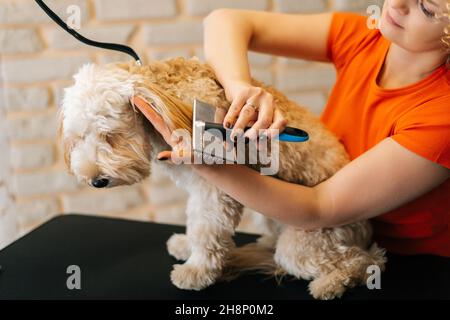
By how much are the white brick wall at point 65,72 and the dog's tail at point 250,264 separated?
55 centimetres

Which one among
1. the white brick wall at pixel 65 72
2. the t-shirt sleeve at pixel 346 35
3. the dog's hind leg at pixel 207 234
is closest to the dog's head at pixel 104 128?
the dog's hind leg at pixel 207 234

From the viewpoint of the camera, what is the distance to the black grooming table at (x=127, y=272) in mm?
832

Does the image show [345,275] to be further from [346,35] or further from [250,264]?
[346,35]

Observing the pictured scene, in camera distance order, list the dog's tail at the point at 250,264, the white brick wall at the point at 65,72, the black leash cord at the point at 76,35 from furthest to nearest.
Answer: the white brick wall at the point at 65,72 → the dog's tail at the point at 250,264 → the black leash cord at the point at 76,35

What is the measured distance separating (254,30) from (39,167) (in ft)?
2.57

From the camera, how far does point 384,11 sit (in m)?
0.76

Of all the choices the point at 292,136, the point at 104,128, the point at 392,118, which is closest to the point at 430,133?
the point at 392,118

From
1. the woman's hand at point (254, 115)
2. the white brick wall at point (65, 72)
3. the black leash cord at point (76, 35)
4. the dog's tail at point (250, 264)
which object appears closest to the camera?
the woman's hand at point (254, 115)

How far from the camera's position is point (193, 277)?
82 cm

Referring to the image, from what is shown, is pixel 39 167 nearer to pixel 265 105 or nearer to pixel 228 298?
pixel 228 298

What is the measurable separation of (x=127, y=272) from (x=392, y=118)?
1.75ft

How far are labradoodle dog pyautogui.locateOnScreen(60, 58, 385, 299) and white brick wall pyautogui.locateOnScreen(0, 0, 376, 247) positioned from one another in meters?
0.55

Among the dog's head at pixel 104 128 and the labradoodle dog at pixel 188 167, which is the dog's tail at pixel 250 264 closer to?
the labradoodle dog at pixel 188 167
